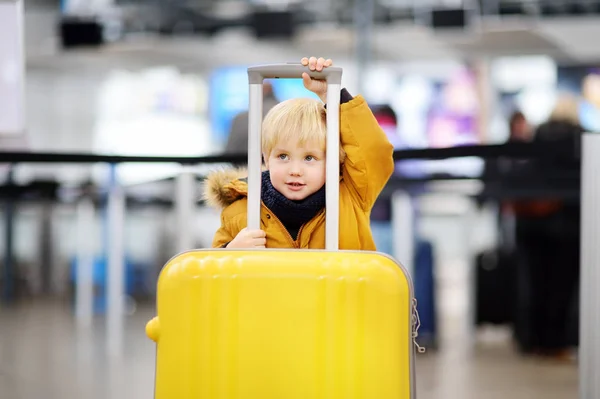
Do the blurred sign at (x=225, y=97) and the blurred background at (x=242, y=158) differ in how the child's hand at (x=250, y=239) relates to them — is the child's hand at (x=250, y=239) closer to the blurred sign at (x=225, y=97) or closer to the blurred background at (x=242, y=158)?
the blurred background at (x=242, y=158)

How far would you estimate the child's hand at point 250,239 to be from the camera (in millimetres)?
1657

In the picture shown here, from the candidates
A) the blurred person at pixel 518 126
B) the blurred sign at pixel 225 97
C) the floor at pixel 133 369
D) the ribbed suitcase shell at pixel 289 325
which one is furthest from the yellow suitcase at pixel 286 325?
the blurred sign at pixel 225 97

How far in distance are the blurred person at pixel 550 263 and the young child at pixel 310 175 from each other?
279 centimetres

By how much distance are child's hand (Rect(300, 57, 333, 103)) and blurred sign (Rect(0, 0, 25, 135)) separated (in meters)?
1.77

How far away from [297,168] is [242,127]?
200 cm

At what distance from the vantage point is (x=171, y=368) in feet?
5.02

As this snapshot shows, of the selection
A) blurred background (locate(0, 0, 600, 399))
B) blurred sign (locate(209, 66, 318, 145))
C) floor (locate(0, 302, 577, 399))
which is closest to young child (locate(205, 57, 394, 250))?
blurred background (locate(0, 0, 600, 399))

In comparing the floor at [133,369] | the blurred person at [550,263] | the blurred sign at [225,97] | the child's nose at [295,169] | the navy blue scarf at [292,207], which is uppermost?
the blurred sign at [225,97]

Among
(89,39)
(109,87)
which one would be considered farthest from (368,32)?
(109,87)

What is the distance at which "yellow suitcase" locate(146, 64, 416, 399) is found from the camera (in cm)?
146

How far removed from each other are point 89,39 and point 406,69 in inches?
162

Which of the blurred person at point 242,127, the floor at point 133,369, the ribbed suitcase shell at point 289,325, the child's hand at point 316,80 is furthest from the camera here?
the blurred person at point 242,127

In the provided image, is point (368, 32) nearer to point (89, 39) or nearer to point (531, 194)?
point (89, 39)

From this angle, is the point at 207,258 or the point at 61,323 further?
the point at 61,323
